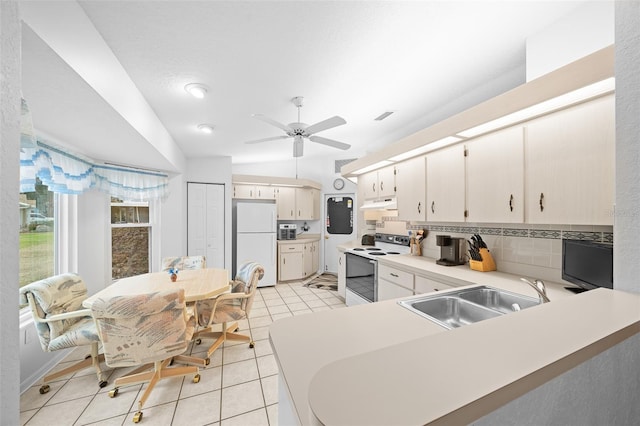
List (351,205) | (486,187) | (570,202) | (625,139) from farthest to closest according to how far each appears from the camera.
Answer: (351,205), (486,187), (570,202), (625,139)

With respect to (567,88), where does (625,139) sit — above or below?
below

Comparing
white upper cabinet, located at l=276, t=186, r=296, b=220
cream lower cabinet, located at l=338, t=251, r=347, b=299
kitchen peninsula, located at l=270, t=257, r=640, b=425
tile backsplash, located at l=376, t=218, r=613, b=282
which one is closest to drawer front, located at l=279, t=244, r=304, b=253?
white upper cabinet, located at l=276, t=186, r=296, b=220

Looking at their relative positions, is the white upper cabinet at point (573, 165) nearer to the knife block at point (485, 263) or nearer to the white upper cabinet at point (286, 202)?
the knife block at point (485, 263)

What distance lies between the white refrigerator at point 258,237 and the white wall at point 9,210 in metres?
4.32

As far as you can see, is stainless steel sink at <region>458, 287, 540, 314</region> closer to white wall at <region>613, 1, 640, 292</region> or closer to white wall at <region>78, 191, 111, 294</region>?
white wall at <region>613, 1, 640, 292</region>

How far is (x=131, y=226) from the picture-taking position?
148 inches

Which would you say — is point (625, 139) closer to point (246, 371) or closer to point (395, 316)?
point (395, 316)

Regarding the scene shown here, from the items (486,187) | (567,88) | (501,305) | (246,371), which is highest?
(567,88)

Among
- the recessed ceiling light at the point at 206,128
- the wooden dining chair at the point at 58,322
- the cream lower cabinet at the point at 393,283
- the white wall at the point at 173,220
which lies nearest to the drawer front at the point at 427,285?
the cream lower cabinet at the point at 393,283

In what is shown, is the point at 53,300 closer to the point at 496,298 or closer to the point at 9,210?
the point at 9,210

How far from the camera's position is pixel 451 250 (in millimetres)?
2596

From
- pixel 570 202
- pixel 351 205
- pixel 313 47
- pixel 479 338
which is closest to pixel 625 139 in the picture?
pixel 570 202

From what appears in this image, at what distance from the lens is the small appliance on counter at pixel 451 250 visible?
2.57m

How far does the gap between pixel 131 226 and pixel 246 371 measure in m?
2.87
